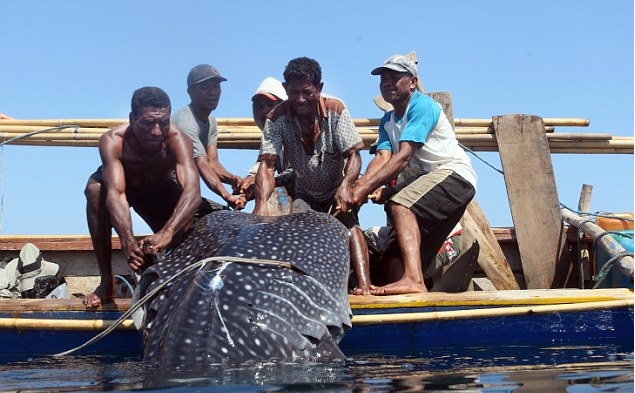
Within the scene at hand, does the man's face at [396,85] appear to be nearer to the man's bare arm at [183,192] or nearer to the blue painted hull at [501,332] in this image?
the man's bare arm at [183,192]

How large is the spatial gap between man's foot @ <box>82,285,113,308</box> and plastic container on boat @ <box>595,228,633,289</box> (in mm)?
3892

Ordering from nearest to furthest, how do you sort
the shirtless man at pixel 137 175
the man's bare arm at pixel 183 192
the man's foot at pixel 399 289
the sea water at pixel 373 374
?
the sea water at pixel 373 374, the man's bare arm at pixel 183 192, the shirtless man at pixel 137 175, the man's foot at pixel 399 289

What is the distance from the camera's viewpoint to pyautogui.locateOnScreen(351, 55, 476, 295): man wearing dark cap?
582 centimetres

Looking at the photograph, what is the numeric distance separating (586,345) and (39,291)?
4.68m

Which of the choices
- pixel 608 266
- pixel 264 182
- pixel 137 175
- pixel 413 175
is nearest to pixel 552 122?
pixel 608 266

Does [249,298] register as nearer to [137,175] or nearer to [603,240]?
[137,175]

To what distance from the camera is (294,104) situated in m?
5.94

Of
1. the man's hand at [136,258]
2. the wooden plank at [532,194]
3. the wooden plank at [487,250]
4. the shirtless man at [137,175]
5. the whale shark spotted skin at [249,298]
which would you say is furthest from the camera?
the wooden plank at [532,194]

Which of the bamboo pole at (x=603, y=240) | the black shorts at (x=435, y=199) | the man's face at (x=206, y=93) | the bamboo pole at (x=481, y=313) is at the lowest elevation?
the bamboo pole at (x=481, y=313)

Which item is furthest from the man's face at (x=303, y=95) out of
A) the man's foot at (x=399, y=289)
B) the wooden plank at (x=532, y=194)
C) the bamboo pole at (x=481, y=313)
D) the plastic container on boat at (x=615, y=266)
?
the plastic container on boat at (x=615, y=266)

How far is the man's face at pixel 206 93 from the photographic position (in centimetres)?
728

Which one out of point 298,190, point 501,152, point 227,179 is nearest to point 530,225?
point 501,152

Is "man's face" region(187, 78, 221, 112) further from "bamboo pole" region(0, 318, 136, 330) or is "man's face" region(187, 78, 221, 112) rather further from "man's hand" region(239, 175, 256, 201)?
"bamboo pole" region(0, 318, 136, 330)

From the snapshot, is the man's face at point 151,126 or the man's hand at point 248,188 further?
the man's hand at point 248,188
